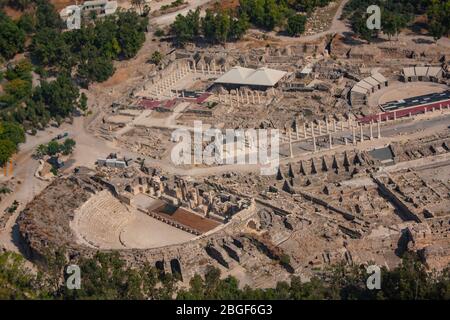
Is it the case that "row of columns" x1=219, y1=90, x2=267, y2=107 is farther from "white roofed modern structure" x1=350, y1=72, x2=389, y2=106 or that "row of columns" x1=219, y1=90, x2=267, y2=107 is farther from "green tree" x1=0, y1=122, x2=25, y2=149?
"green tree" x1=0, y1=122, x2=25, y2=149

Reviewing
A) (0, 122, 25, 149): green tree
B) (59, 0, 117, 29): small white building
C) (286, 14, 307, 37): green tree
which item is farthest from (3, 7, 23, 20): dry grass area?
(286, 14, 307, 37): green tree

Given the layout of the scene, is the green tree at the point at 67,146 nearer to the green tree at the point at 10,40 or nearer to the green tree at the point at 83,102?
the green tree at the point at 83,102

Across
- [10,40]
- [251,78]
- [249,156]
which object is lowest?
[249,156]

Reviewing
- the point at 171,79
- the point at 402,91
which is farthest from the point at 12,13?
the point at 402,91

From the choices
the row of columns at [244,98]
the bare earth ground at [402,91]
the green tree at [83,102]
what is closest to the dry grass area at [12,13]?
the green tree at [83,102]

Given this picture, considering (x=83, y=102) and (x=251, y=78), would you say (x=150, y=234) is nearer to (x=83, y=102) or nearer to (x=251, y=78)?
(x=83, y=102)

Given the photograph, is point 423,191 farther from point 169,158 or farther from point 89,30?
point 89,30
